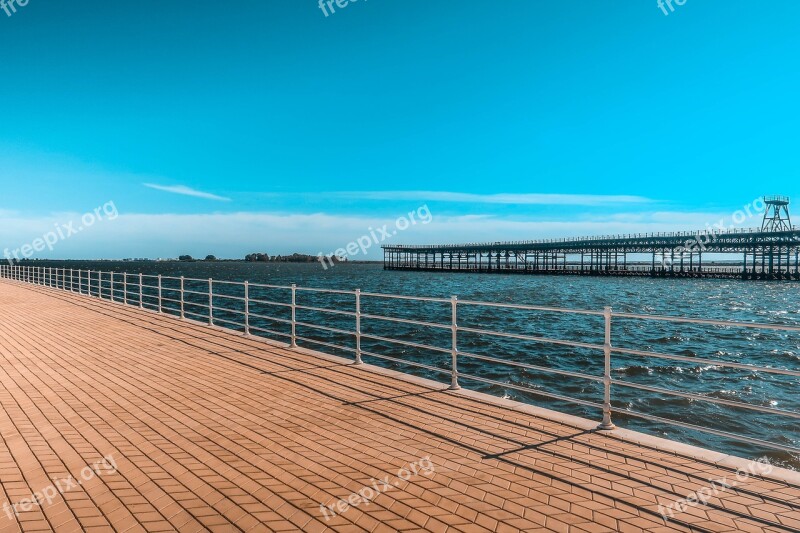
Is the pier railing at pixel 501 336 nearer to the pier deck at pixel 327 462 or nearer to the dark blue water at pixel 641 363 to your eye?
the dark blue water at pixel 641 363

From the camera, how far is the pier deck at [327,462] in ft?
11.0

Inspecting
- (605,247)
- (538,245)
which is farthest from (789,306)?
(538,245)

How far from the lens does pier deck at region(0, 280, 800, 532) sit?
3.36m

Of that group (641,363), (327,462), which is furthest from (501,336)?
(327,462)

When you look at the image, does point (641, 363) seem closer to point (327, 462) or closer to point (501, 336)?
point (501, 336)

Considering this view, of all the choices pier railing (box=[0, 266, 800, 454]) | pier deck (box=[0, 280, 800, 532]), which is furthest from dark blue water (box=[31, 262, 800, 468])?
pier deck (box=[0, 280, 800, 532])

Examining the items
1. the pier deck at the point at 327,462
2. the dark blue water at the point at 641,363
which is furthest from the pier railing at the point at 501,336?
the pier deck at the point at 327,462

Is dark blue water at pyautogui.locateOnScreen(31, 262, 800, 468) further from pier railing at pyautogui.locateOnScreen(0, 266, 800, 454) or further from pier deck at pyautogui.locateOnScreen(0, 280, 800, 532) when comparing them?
pier deck at pyautogui.locateOnScreen(0, 280, 800, 532)

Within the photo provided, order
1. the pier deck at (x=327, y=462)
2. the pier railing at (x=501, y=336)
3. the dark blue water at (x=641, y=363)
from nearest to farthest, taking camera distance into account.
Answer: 1. the pier deck at (x=327, y=462)
2. the pier railing at (x=501, y=336)
3. the dark blue water at (x=641, y=363)

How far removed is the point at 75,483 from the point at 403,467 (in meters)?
2.41

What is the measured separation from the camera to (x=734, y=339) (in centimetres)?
2014

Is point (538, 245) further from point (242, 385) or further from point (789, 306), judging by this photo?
point (242, 385)

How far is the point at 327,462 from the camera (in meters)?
4.25

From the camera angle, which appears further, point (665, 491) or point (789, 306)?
point (789, 306)
